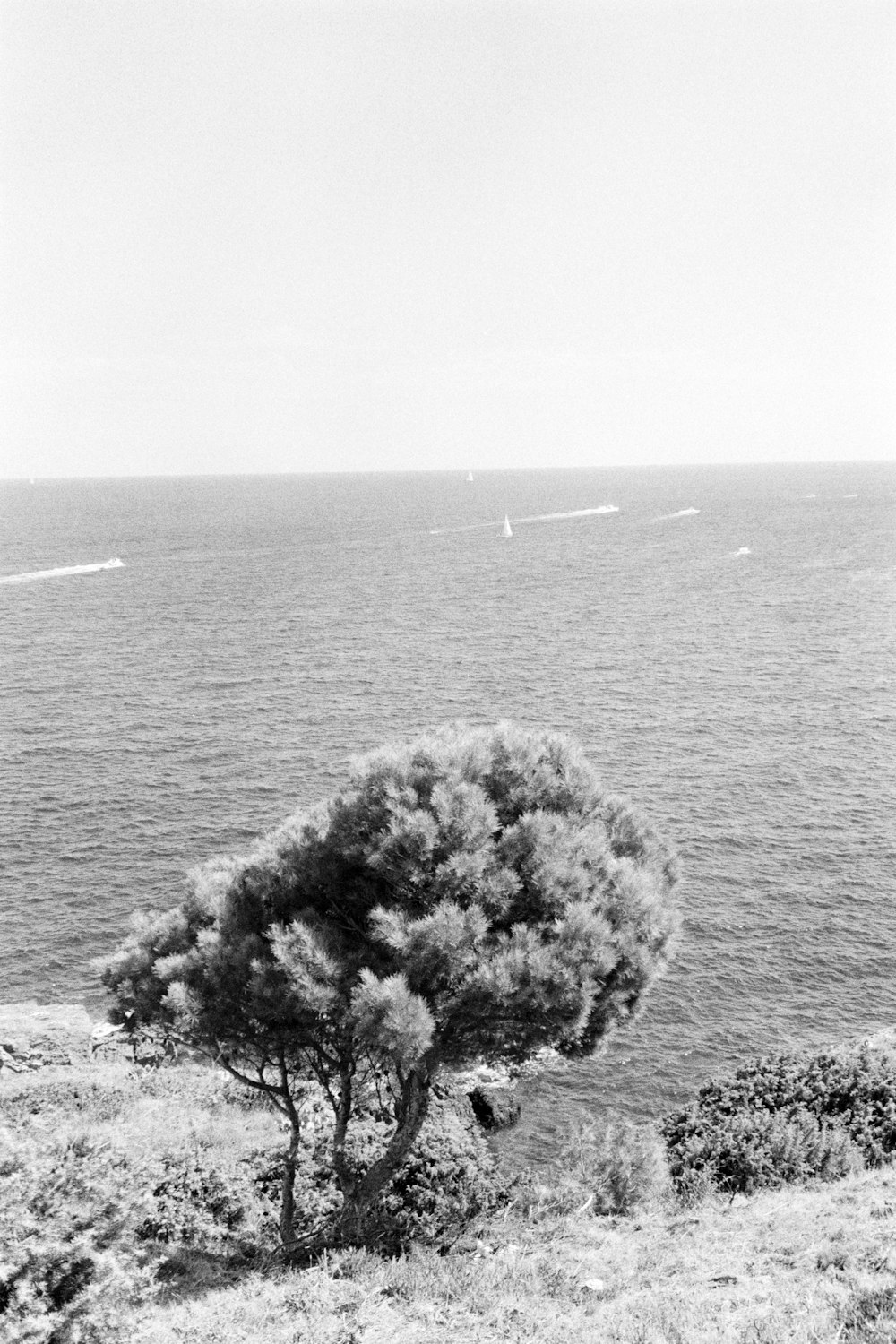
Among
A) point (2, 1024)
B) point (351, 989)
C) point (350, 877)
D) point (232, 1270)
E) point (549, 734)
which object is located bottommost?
point (2, 1024)

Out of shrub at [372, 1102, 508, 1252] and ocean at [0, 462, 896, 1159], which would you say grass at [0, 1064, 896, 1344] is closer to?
shrub at [372, 1102, 508, 1252]

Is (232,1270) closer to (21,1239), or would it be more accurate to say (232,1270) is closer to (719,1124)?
(21,1239)

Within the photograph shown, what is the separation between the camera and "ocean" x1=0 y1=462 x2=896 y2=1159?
135 feet

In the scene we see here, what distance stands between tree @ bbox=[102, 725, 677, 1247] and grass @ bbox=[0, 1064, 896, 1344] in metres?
2.87

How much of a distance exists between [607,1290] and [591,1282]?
402mm

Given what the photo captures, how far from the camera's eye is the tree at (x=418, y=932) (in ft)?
60.1

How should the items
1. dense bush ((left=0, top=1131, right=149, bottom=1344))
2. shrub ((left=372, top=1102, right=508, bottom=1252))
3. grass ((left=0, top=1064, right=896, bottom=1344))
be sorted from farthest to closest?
1. shrub ((left=372, top=1102, right=508, bottom=1252))
2. grass ((left=0, top=1064, right=896, bottom=1344))
3. dense bush ((left=0, top=1131, right=149, bottom=1344))

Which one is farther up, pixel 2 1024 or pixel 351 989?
pixel 351 989

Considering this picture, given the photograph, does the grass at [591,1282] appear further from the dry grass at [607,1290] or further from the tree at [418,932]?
the tree at [418,932]

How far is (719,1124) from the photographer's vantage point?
89.8 feet

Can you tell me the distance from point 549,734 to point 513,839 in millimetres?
3613

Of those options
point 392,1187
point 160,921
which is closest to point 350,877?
point 160,921

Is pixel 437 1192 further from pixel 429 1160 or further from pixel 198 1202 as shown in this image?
pixel 198 1202

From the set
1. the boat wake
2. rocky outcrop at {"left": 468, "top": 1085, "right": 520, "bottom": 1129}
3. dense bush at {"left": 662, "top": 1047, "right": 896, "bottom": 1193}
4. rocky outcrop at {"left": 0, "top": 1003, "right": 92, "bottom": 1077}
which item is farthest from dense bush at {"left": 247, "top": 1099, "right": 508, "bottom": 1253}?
the boat wake
